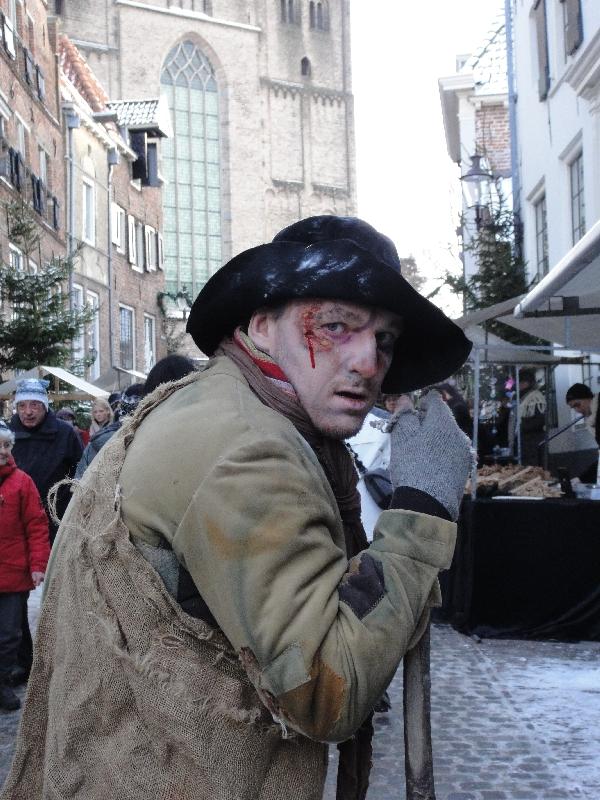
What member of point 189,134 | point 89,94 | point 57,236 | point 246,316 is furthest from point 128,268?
point 246,316

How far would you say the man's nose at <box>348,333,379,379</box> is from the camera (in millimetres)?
1702

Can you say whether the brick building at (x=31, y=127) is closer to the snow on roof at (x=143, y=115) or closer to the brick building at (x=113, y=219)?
the brick building at (x=113, y=219)

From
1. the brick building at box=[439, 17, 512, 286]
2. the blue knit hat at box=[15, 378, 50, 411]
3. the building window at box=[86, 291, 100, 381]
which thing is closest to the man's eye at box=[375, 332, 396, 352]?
the blue knit hat at box=[15, 378, 50, 411]

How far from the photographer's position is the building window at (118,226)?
3297cm

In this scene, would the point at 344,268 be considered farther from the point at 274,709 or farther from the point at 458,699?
the point at 458,699

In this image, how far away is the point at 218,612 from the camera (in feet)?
4.77

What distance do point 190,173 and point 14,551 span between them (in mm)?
48542

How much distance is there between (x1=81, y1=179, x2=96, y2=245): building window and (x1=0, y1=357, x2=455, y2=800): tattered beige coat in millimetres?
29217

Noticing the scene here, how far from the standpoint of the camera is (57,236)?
26.3m

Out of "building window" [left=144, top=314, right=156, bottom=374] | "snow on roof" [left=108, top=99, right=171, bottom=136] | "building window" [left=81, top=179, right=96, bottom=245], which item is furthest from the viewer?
"building window" [left=144, top=314, right=156, bottom=374]

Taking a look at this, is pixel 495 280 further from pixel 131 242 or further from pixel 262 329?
pixel 131 242

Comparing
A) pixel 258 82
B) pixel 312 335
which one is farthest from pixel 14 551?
pixel 258 82

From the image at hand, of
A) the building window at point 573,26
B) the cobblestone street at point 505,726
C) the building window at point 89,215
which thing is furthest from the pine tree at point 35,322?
the building window at point 89,215

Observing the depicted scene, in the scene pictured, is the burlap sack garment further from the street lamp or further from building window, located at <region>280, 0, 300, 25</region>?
building window, located at <region>280, 0, 300, 25</region>
